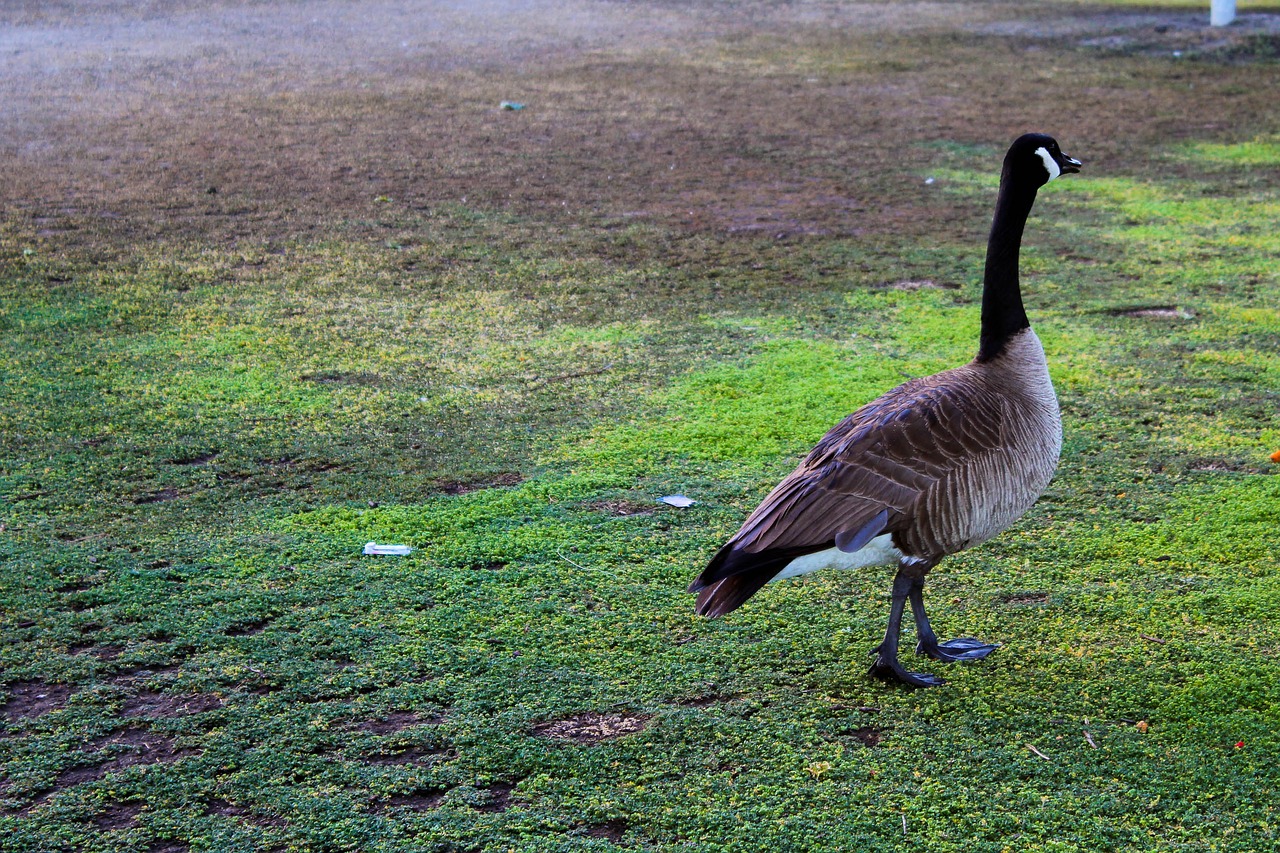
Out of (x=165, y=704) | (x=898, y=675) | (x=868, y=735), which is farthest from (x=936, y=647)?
(x=165, y=704)

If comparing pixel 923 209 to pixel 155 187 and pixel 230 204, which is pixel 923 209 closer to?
pixel 230 204

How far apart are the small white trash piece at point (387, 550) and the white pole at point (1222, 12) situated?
15.2 m

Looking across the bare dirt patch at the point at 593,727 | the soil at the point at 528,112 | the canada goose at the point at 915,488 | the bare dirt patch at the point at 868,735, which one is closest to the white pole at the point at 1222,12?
the soil at the point at 528,112

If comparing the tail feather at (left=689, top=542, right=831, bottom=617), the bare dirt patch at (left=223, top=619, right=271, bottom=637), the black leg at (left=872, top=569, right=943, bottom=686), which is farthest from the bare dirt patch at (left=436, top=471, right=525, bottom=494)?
the black leg at (left=872, top=569, right=943, bottom=686)

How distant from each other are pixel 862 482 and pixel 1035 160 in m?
1.21

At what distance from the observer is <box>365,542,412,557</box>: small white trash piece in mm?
4020

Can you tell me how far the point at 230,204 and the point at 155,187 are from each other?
79 cm

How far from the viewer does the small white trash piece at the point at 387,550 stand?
4020 millimetres

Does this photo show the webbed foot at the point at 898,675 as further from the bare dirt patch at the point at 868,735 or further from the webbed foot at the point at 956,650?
the bare dirt patch at the point at 868,735

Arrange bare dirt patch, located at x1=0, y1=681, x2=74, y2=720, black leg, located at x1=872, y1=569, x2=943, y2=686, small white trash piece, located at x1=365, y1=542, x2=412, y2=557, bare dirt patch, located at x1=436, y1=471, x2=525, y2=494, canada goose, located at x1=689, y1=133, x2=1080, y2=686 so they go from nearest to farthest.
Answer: canada goose, located at x1=689, y1=133, x2=1080, y2=686
bare dirt patch, located at x1=0, y1=681, x2=74, y2=720
black leg, located at x1=872, y1=569, x2=943, y2=686
small white trash piece, located at x1=365, y1=542, x2=412, y2=557
bare dirt patch, located at x1=436, y1=471, x2=525, y2=494

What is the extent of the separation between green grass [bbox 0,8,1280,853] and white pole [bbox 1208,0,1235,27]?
413 inches

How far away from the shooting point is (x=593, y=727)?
3.15 metres

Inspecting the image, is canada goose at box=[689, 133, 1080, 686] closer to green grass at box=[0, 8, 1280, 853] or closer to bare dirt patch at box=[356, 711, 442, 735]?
green grass at box=[0, 8, 1280, 853]

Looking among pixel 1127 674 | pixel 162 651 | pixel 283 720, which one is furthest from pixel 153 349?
pixel 1127 674
